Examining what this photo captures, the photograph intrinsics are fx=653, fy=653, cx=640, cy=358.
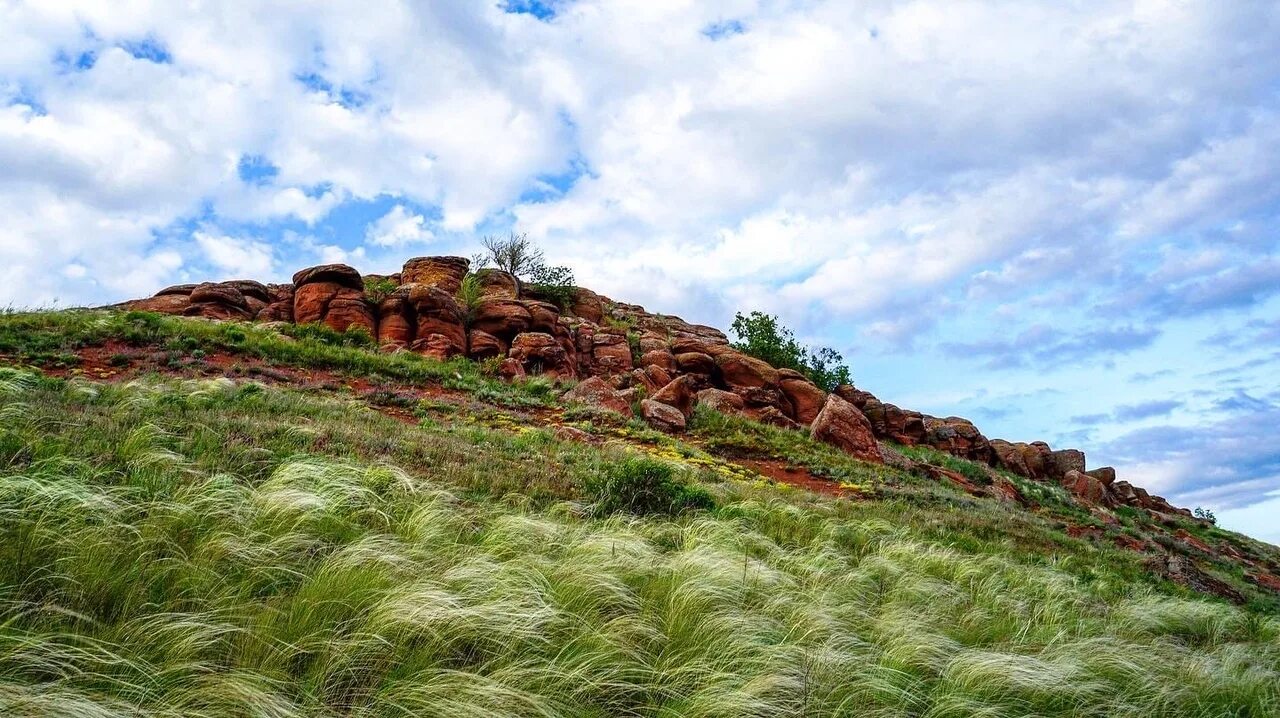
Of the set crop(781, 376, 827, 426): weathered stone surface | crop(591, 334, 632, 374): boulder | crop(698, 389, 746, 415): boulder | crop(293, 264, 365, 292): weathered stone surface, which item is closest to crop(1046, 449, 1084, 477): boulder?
crop(781, 376, 827, 426): weathered stone surface

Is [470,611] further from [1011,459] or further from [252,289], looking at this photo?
[1011,459]

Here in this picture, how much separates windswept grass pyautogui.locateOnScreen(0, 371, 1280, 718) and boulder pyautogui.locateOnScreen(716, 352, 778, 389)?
22267 millimetres

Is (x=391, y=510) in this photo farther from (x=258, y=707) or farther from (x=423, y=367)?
(x=423, y=367)

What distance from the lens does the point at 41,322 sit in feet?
57.2

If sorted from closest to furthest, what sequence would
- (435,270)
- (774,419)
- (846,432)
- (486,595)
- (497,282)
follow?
(486,595)
(846,432)
(774,419)
(497,282)
(435,270)

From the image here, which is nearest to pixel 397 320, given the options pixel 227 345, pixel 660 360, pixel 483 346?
pixel 483 346

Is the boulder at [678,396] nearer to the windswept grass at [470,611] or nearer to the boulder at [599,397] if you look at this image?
the boulder at [599,397]

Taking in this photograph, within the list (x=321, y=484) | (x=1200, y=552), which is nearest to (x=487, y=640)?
(x=321, y=484)

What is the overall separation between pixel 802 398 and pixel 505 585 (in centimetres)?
2789

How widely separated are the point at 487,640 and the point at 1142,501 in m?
44.5

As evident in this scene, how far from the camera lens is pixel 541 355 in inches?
979

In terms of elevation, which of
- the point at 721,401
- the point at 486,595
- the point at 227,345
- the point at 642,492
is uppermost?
the point at 721,401

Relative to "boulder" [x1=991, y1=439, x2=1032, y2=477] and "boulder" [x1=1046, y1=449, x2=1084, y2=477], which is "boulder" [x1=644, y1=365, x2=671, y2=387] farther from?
"boulder" [x1=1046, y1=449, x2=1084, y2=477]

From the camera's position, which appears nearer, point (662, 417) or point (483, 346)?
point (662, 417)
